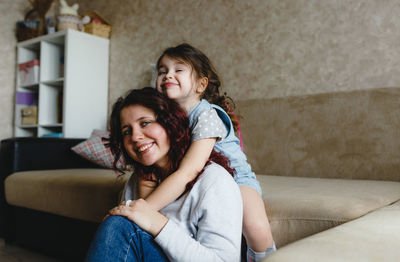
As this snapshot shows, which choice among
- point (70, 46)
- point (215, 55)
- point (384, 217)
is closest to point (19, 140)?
point (70, 46)

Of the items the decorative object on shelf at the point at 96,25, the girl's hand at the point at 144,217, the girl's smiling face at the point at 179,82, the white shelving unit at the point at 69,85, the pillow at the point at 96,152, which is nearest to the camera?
the girl's hand at the point at 144,217

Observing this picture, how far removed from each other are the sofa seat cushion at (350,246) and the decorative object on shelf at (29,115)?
124 inches

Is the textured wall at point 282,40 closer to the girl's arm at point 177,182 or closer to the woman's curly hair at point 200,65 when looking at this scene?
the woman's curly hair at point 200,65

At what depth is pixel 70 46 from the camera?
3.07 metres

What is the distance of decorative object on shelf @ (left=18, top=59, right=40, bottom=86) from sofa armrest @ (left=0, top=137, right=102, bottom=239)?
3.89 ft

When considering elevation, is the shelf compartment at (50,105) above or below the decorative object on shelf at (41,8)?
below

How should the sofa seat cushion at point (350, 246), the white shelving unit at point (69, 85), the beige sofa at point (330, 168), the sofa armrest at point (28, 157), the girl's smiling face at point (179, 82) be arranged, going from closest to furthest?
the sofa seat cushion at point (350, 246), the beige sofa at point (330, 168), the girl's smiling face at point (179, 82), the sofa armrest at point (28, 157), the white shelving unit at point (69, 85)

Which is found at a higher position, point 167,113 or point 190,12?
point 190,12

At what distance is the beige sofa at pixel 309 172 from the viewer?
3.55ft

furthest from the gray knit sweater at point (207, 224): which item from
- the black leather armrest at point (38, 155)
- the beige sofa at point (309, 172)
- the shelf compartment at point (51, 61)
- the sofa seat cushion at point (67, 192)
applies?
the shelf compartment at point (51, 61)

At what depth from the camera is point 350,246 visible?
653 mm

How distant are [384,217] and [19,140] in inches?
81.1

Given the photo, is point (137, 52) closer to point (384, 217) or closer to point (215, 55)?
point (215, 55)

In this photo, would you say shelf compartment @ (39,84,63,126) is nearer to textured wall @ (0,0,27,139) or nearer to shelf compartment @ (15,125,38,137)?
shelf compartment @ (15,125,38,137)
